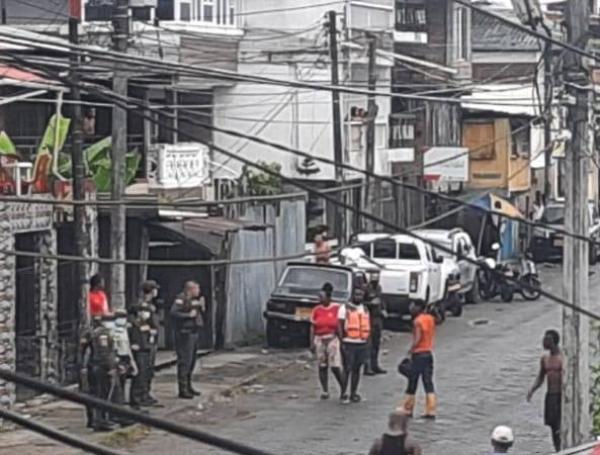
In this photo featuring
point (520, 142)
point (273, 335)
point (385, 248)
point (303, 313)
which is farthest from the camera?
point (520, 142)

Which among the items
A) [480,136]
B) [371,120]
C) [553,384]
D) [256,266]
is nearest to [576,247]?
[553,384]

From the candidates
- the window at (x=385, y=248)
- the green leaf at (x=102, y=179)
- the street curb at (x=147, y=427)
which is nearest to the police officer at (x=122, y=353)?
the street curb at (x=147, y=427)

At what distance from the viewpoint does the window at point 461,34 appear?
4800 cm

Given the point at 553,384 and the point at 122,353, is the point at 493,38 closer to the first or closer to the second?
the point at 122,353

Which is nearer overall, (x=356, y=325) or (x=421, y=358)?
(x=421, y=358)

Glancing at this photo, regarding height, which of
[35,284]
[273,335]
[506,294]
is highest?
[35,284]

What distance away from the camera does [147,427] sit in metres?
15.7

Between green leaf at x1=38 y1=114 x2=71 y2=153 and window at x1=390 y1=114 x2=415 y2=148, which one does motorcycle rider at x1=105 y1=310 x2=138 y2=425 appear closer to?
green leaf at x1=38 y1=114 x2=71 y2=153

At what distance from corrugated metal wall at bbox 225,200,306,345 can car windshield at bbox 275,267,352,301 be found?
2.43ft

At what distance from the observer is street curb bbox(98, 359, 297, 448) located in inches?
748

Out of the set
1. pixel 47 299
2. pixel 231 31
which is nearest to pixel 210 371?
pixel 47 299

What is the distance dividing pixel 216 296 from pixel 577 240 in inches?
486

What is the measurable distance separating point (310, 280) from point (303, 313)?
71cm

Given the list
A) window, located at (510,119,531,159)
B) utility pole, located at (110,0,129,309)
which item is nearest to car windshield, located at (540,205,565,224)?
window, located at (510,119,531,159)
